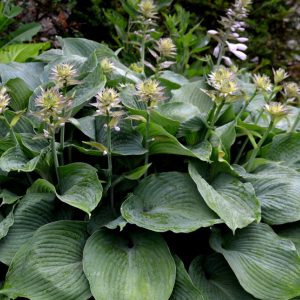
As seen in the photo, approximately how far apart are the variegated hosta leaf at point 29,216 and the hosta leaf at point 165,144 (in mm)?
578

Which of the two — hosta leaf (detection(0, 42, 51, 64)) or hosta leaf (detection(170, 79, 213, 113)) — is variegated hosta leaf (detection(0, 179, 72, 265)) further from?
hosta leaf (detection(0, 42, 51, 64))

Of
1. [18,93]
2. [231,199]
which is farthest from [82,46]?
[231,199]

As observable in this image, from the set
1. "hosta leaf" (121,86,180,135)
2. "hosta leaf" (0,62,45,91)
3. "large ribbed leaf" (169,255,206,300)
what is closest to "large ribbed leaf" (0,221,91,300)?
"large ribbed leaf" (169,255,206,300)

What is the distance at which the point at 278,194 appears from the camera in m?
1.70

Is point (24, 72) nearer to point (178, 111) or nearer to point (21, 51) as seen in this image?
point (21, 51)

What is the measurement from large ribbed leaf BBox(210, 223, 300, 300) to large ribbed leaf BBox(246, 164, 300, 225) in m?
0.08

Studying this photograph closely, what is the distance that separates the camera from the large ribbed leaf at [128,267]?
4.58 feet

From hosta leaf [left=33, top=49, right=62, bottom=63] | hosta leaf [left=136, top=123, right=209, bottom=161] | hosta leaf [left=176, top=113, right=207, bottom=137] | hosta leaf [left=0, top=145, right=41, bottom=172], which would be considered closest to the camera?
hosta leaf [left=0, top=145, right=41, bottom=172]

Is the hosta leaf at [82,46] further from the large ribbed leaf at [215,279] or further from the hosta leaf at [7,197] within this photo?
the large ribbed leaf at [215,279]

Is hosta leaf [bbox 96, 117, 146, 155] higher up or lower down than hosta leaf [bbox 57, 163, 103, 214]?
higher up

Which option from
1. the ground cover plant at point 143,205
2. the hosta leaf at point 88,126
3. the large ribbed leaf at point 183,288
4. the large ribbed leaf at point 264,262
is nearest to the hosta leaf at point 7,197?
the ground cover plant at point 143,205

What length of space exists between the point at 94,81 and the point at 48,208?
765 millimetres

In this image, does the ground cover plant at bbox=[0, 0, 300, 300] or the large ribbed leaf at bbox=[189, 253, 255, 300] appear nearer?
the ground cover plant at bbox=[0, 0, 300, 300]

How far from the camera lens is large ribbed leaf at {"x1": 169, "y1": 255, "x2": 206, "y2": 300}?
4.79 ft
